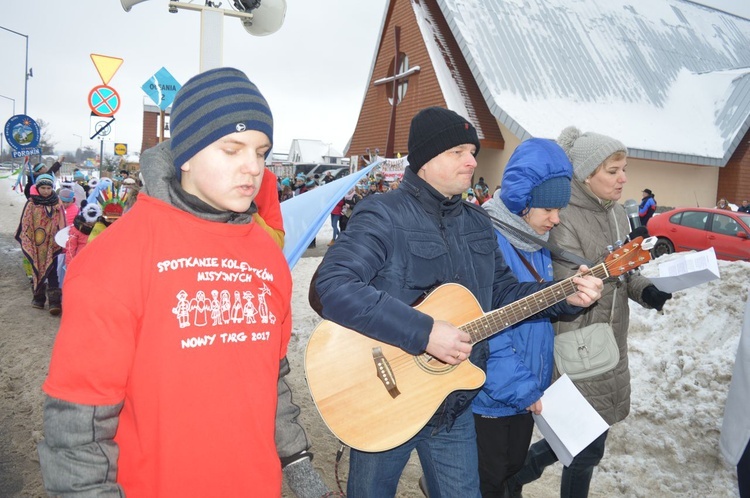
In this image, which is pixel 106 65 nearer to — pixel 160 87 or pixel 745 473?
pixel 160 87

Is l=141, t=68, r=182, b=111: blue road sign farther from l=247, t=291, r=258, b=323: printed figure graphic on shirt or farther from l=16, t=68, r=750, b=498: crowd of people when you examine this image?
l=247, t=291, r=258, b=323: printed figure graphic on shirt

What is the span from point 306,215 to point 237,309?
3074 millimetres

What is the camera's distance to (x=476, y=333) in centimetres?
243

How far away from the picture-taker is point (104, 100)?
443 inches

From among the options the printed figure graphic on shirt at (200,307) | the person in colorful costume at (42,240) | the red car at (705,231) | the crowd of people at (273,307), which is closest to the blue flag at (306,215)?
the crowd of people at (273,307)

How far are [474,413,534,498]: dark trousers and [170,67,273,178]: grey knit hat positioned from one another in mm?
1942

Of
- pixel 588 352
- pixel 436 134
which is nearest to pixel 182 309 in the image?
pixel 436 134

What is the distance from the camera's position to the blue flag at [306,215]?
4340 millimetres

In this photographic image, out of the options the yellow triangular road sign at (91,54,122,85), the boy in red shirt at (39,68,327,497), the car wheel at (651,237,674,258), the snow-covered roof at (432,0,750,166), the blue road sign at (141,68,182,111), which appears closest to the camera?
the boy in red shirt at (39,68,327,497)

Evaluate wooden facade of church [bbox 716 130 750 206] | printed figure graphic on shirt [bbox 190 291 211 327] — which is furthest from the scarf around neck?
wooden facade of church [bbox 716 130 750 206]

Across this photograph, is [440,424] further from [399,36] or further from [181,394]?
[399,36]

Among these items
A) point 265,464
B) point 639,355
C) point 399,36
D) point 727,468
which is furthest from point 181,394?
point 399,36

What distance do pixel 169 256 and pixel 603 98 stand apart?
22.3m

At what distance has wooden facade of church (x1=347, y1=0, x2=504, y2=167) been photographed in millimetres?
21266
